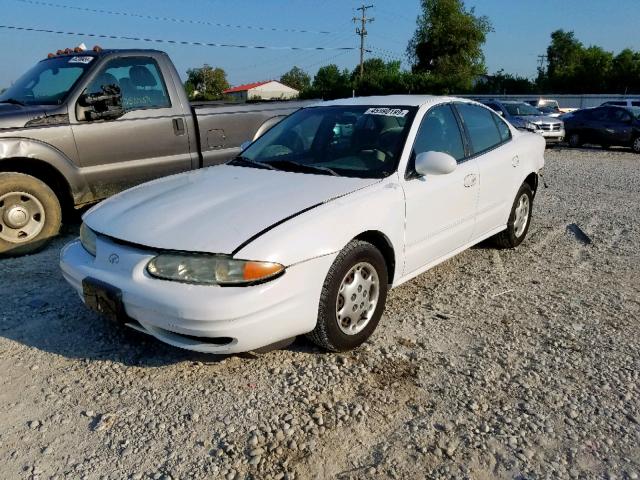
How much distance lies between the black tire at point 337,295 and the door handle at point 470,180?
1211 mm

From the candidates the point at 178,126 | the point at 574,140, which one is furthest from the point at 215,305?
the point at 574,140

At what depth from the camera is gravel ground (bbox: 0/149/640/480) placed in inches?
93.0

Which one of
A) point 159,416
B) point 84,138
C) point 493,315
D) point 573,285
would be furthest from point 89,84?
point 573,285

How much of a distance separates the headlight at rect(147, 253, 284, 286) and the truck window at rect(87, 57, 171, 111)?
10.8ft

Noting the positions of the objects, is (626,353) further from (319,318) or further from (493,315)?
(319,318)

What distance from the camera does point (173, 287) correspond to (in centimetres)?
272

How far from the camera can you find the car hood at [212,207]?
2.83m

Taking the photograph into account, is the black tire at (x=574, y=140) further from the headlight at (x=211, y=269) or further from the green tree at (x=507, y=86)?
the green tree at (x=507, y=86)

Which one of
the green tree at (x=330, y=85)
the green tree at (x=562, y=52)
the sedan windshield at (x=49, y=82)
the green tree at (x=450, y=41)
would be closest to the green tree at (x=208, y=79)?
the green tree at (x=330, y=85)

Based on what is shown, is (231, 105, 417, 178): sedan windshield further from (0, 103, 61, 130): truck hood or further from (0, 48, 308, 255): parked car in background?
(0, 103, 61, 130): truck hood

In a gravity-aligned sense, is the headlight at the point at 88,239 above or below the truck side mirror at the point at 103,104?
below

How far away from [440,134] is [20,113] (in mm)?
3743

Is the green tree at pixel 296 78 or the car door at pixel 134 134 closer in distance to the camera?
the car door at pixel 134 134

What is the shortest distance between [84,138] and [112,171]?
1.33ft
